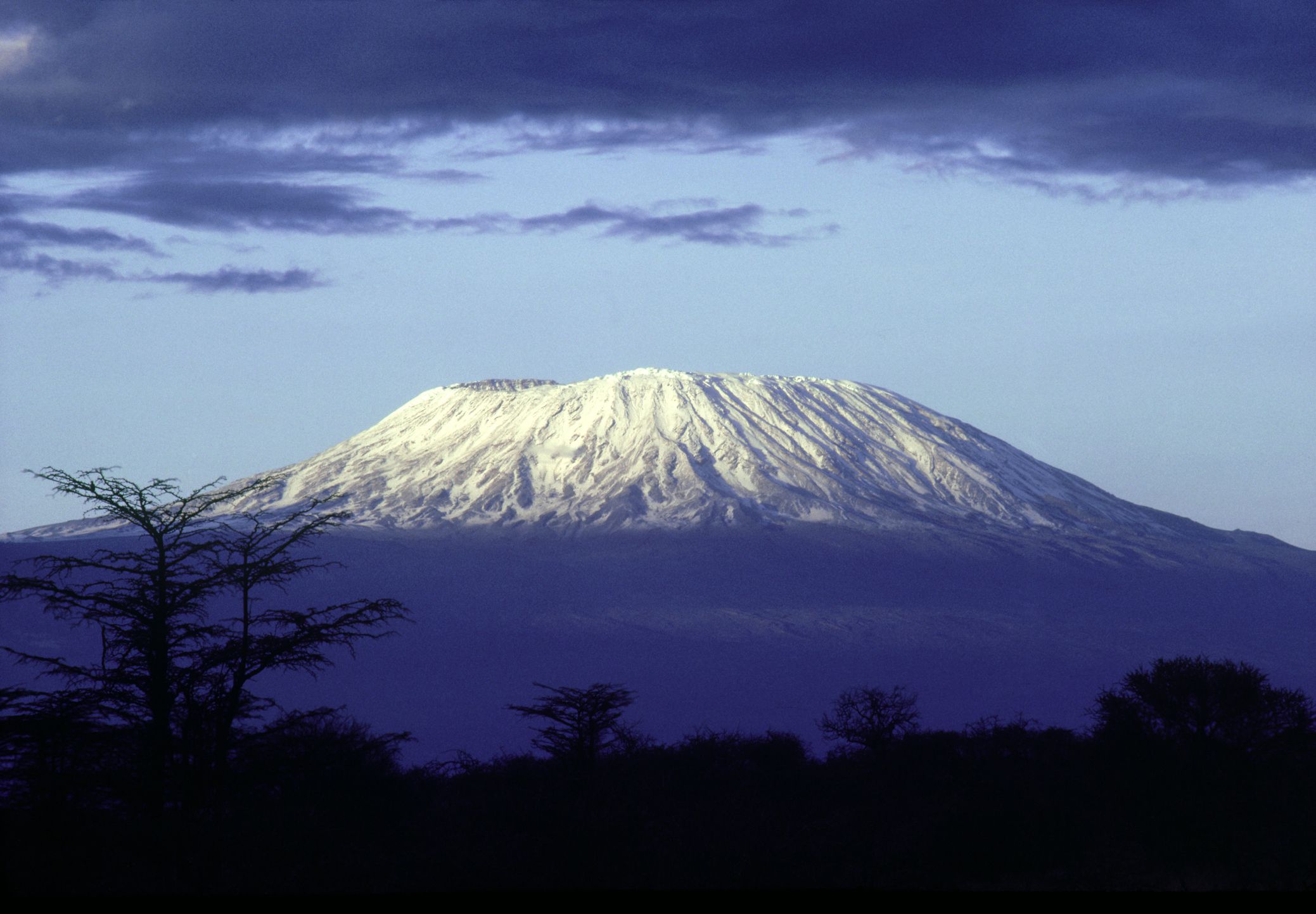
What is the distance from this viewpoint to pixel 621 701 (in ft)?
142

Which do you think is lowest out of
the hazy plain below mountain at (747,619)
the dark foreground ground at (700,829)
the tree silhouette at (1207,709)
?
the dark foreground ground at (700,829)

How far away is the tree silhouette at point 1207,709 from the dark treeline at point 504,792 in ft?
0.24

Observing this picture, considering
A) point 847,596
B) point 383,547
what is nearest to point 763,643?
point 847,596

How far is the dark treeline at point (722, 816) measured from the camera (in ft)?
68.0

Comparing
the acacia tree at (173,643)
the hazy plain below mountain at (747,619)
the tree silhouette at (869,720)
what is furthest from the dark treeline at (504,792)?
the hazy plain below mountain at (747,619)

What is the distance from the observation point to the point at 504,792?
107 ft

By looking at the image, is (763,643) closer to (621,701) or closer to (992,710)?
(992,710)

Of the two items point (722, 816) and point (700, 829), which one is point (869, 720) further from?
point (700, 829)

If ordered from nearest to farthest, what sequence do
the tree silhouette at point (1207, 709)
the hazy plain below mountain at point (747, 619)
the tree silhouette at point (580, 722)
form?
the tree silhouette at point (1207, 709), the tree silhouette at point (580, 722), the hazy plain below mountain at point (747, 619)

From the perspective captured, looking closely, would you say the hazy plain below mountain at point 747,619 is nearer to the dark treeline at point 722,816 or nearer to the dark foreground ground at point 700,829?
the dark treeline at point 722,816

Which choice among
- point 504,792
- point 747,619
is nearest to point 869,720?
point 504,792

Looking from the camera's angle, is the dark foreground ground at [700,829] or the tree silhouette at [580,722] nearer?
the dark foreground ground at [700,829]

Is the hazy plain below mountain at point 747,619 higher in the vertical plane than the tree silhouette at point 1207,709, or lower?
higher

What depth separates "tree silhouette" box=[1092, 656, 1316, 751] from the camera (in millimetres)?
31656
